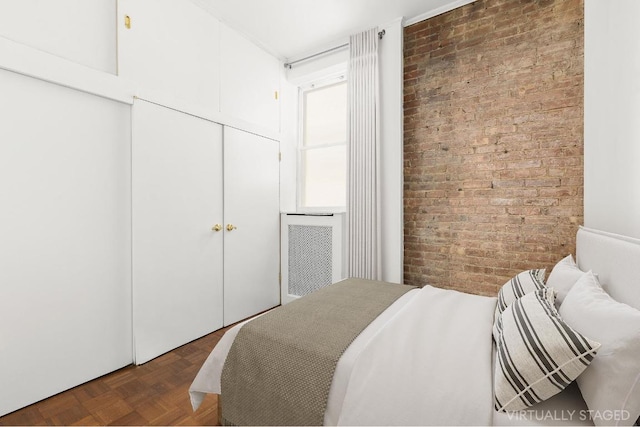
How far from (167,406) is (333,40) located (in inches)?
137

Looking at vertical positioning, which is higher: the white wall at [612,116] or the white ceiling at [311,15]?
the white ceiling at [311,15]

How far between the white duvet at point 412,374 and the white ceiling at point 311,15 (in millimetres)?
2649

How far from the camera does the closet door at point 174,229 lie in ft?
7.61

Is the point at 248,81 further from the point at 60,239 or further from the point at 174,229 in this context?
the point at 60,239

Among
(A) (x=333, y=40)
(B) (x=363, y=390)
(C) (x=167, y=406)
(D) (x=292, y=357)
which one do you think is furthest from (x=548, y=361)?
(A) (x=333, y=40)

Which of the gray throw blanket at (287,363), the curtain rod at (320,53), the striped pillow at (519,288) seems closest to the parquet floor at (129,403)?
the gray throw blanket at (287,363)

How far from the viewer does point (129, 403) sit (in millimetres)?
1850

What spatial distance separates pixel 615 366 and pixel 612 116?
1.66 metres

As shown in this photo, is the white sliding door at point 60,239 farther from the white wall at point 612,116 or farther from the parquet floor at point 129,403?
the white wall at point 612,116

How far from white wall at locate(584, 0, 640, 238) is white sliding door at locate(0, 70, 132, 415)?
3.09m

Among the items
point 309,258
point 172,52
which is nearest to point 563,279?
point 309,258

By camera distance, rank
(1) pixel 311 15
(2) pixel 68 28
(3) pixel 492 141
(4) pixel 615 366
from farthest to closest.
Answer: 1. (1) pixel 311 15
2. (3) pixel 492 141
3. (2) pixel 68 28
4. (4) pixel 615 366

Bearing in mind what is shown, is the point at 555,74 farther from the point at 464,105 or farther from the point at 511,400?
the point at 511,400

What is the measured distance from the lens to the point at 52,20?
1903 millimetres
